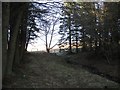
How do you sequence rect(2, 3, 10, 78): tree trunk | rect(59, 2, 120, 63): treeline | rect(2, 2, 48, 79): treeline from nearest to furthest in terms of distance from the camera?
rect(2, 3, 10, 78): tree trunk, rect(2, 2, 48, 79): treeline, rect(59, 2, 120, 63): treeline

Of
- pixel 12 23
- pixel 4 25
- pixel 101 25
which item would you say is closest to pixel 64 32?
pixel 101 25

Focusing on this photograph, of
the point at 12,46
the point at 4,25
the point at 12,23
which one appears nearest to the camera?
the point at 4,25

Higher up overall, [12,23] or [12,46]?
[12,23]

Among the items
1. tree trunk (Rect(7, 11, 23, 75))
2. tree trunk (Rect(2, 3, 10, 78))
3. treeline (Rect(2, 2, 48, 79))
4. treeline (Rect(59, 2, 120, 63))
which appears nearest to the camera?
Answer: tree trunk (Rect(2, 3, 10, 78))

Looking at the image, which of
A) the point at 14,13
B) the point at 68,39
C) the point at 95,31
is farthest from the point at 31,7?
the point at 68,39

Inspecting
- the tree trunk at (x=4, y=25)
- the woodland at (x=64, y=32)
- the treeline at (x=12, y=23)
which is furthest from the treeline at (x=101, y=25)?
the tree trunk at (x=4, y=25)

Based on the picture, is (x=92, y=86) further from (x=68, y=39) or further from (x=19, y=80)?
(x=68, y=39)

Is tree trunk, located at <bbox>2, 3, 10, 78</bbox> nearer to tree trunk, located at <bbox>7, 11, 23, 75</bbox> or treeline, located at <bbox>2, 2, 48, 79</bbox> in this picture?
treeline, located at <bbox>2, 2, 48, 79</bbox>

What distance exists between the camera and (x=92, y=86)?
1405 centimetres

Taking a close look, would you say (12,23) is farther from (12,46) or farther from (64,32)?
(64,32)

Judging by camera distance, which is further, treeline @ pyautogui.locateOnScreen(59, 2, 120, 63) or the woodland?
treeline @ pyautogui.locateOnScreen(59, 2, 120, 63)

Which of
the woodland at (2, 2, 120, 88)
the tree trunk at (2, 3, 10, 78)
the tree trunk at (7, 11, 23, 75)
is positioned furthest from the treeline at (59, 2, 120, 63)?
the tree trunk at (2, 3, 10, 78)

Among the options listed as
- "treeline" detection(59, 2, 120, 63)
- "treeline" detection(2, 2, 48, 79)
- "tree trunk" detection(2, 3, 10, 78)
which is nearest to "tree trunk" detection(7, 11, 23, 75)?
"treeline" detection(2, 2, 48, 79)

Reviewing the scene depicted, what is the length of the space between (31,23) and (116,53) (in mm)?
9718
